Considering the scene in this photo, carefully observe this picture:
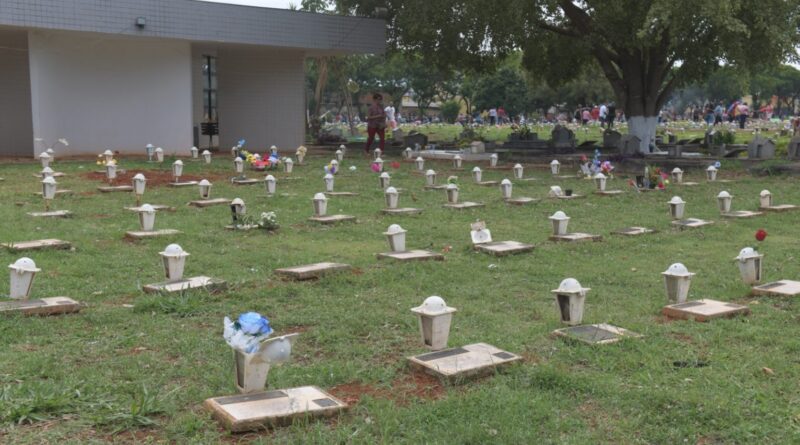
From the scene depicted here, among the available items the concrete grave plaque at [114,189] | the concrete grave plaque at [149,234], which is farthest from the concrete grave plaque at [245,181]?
the concrete grave plaque at [149,234]

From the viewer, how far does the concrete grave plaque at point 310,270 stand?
6.44 m

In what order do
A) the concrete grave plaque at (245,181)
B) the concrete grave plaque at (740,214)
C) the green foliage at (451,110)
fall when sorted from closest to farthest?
the concrete grave plaque at (740,214), the concrete grave plaque at (245,181), the green foliage at (451,110)

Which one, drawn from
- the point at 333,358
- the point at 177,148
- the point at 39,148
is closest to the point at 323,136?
the point at 177,148

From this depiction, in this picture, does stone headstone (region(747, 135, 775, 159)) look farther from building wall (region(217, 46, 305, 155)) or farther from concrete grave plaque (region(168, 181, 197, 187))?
concrete grave plaque (region(168, 181, 197, 187))

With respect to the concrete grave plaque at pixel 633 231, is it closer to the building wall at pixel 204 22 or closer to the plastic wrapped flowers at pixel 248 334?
the plastic wrapped flowers at pixel 248 334

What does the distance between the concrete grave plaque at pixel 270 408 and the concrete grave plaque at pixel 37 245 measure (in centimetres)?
461

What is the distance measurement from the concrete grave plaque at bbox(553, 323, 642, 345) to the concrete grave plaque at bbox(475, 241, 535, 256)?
2.64 m

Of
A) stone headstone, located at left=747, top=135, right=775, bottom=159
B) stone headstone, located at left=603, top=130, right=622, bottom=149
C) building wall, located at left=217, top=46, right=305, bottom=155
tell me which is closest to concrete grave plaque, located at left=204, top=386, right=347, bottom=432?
stone headstone, located at left=747, top=135, right=775, bottom=159

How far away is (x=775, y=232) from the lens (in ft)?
30.1

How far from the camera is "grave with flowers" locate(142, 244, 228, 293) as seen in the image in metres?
5.82

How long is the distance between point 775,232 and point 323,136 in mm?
20198

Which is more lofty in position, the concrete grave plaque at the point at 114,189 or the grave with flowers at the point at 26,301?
the concrete grave plaque at the point at 114,189

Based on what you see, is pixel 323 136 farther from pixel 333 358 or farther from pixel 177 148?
pixel 333 358

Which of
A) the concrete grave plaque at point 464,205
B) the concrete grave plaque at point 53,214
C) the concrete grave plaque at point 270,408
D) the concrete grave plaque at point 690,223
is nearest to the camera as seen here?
the concrete grave plaque at point 270,408
